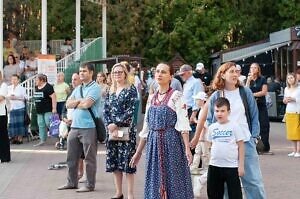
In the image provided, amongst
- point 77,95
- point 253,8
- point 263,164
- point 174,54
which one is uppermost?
point 253,8

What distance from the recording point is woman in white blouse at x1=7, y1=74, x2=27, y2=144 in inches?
668

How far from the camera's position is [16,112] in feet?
56.2

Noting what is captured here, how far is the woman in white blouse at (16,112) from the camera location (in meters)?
17.0

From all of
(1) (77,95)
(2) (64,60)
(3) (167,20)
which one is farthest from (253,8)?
(1) (77,95)

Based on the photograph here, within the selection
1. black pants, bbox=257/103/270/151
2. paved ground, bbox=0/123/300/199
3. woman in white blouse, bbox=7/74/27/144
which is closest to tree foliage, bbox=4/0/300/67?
woman in white blouse, bbox=7/74/27/144

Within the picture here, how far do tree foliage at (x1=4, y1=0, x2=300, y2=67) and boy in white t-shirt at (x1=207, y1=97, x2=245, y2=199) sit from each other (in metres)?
25.4

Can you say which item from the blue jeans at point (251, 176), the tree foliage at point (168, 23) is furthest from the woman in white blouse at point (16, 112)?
the tree foliage at point (168, 23)

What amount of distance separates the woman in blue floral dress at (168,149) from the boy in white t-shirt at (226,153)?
512mm

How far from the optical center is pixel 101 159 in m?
13.7

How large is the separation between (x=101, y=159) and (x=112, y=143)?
15.6ft

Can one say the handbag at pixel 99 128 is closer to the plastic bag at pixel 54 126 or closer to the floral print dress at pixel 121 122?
the floral print dress at pixel 121 122

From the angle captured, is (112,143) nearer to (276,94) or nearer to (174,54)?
(276,94)

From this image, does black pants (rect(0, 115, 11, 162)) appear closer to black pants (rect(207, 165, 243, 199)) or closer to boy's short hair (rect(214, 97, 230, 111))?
black pants (rect(207, 165, 243, 199))

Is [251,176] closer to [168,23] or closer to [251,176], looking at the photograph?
[251,176]
